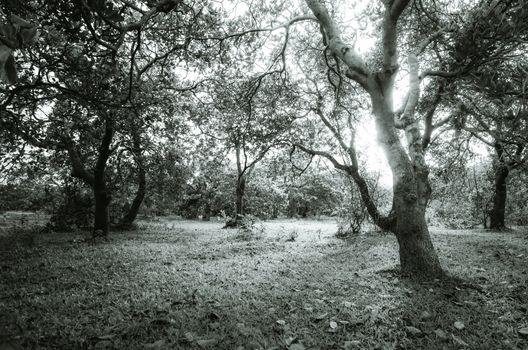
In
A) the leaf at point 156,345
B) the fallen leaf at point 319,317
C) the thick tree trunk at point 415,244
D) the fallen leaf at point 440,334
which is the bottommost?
the leaf at point 156,345

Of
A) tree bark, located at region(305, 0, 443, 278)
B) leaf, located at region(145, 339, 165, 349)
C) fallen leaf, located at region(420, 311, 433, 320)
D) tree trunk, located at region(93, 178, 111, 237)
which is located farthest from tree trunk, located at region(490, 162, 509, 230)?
tree trunk, located at region(93, 178, 111, 237)

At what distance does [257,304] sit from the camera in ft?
15.4

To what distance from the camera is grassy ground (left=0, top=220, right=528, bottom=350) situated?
3.57 m

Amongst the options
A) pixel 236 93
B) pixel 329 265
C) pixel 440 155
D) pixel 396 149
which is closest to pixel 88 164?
pixel 236 93

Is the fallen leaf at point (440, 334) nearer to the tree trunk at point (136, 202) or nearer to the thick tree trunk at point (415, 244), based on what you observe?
the thick tree trunk at point (415, 244)

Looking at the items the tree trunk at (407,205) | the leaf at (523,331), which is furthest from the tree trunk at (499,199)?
the leaf at (523,331)

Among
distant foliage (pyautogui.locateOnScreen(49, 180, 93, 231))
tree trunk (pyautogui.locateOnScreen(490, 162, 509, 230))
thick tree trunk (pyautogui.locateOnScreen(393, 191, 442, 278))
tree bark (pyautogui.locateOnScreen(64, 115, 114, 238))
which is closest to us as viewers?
thick tree trunk (pyautogui.locateOnScreen(393, 191, 442, 278))

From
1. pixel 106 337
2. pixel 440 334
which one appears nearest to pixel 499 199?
pixel 440 334

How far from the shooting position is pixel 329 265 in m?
7.59

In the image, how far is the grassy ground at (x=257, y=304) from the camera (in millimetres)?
3568

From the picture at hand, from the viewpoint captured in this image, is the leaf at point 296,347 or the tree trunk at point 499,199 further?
the tree trunk at point 499,199

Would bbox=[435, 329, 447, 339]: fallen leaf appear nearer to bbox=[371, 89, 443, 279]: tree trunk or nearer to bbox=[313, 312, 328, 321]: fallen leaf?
bbox=[313, 312, 328, 321]: fallen leaf

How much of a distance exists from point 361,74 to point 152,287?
592 centimetres

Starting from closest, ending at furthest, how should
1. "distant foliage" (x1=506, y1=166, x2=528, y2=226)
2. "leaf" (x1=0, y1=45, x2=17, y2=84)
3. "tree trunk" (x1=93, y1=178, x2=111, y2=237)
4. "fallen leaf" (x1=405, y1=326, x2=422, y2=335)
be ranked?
"leaf" (x1=0, y1=45, x2=17, y2=84) → "fallen leaf" (x1=405, y1=326, x2=422, y2=335) → "tree trunk" (x1=93, y1=178, x2=111, y2=237) → "distant foliage" (x1=506, y1=166, x2=528, y2=226)
